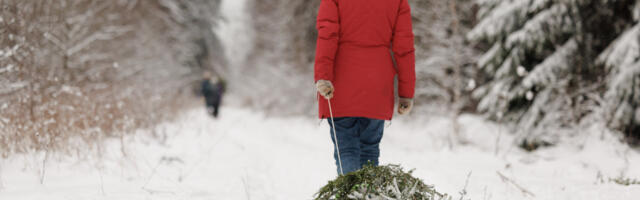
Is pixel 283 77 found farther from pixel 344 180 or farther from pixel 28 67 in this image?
pixel 344 180

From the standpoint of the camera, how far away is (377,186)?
5.40 ft

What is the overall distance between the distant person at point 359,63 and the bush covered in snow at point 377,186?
0.57 m

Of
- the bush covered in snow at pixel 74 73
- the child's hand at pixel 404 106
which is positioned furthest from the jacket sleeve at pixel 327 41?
the bush covered in snow at pixel 74 73

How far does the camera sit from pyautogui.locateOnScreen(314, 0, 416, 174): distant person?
7.34 ft

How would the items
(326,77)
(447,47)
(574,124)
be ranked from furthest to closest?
(447,47) < (574,124) < (326,77)

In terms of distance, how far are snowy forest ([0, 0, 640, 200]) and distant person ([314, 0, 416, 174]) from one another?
64 centimetres

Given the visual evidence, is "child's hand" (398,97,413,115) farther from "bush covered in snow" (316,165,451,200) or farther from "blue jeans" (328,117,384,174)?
"bush covered in snow" (316,165,451,200)

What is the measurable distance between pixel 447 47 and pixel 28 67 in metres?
7.16

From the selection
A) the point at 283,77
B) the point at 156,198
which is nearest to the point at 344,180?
the point at 156,198

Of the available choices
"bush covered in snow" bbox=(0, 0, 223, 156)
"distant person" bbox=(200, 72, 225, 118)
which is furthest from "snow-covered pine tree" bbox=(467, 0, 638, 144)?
"distant person" bbox=(200, 72, 225, 118)

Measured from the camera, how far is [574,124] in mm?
5156

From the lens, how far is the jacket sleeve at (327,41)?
2.16 meters

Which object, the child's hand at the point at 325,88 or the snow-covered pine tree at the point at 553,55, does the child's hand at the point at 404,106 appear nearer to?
the child's hand at the point at 325,88

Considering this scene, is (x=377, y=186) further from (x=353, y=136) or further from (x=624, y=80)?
(x=624, y=80)
